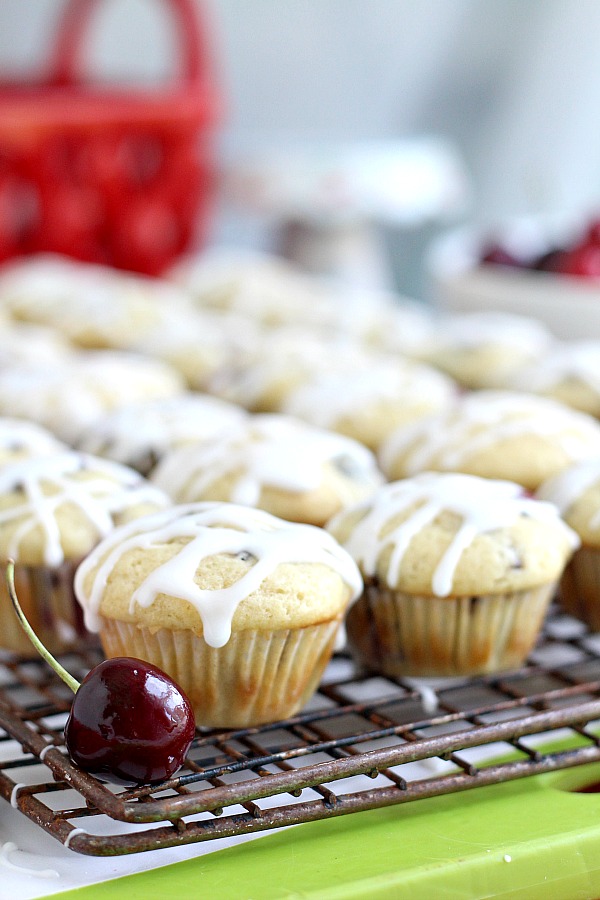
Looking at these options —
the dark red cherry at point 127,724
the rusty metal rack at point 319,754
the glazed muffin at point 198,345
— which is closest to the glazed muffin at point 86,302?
the glazed muffin at point 198,345

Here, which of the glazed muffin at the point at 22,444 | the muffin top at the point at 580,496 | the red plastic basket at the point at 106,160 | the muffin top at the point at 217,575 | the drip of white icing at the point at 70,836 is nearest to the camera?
the drip of white icing at the point at 70,836

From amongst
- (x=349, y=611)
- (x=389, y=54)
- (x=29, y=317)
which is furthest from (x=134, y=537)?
(x=389, y=54)

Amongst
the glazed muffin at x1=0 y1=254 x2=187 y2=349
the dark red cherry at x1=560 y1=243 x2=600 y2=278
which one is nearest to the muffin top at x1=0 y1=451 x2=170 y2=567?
the glazed muffin at x1=0 y1=254 x2=187 y2=349

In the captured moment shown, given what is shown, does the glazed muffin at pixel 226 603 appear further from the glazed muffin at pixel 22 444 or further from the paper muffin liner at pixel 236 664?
the glazed muffin at pixel 22 444

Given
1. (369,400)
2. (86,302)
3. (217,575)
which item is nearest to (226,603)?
(217,575)

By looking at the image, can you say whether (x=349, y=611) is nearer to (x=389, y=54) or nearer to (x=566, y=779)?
(x=566, y=779)

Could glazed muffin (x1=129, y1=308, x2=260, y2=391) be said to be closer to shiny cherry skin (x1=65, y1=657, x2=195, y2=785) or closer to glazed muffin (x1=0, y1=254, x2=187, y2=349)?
glazed muffin (x1=0, y1=254, x2=187, y2=349)
